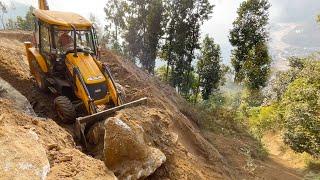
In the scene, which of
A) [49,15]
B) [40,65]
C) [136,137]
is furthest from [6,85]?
[136,137]

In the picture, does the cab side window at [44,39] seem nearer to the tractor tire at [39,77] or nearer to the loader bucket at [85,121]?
the tractor tire at [39,77]

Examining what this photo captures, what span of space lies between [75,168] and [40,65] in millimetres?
6065

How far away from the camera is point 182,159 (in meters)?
9.11

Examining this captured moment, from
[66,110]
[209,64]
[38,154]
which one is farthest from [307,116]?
[209,64]

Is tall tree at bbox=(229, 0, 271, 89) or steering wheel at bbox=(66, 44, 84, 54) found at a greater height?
steering wheel at bbox=(66, 44, 84, 54)

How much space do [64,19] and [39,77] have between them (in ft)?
7.18

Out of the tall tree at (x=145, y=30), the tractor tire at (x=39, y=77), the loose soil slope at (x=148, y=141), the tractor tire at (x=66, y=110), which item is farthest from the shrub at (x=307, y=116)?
the tall tree at (x=145, y=30)

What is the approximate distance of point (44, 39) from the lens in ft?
35.7

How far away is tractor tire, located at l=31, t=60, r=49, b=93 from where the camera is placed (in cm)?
1123

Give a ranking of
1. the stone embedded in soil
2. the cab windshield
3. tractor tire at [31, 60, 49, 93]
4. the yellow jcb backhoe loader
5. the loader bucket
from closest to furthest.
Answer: the stone embedded in soil
the loader bucket
the yellow jcb backhoe loader
the cab windshield
tractor tire at [31, 60, 49, 93]

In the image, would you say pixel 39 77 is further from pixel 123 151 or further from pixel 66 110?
pixel 123 151

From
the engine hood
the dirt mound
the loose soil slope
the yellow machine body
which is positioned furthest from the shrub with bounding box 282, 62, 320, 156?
the dirt mound

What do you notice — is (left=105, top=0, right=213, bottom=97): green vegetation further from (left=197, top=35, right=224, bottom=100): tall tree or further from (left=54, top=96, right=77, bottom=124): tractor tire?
(left=54, top=96, right=77, bottom=124): tractor tire

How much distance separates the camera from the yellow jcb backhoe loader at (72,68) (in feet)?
32.1
